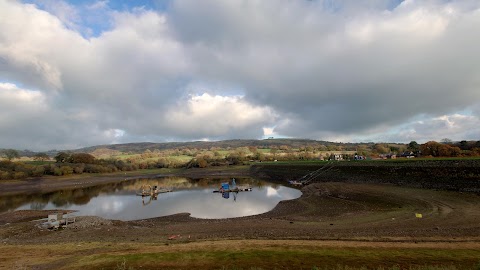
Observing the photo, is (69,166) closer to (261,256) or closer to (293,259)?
(261,256)

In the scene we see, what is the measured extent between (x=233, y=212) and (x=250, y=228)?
609 inches

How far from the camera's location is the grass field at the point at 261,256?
14008 mm

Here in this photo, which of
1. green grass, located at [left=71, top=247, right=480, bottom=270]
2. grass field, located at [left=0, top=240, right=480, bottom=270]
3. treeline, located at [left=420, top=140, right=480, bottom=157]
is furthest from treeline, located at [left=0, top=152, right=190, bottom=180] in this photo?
treeline, located at [left=420, top=140, right=480, bottom=157]

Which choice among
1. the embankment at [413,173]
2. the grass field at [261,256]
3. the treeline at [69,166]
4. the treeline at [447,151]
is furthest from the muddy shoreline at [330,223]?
the treeline at [69,166]

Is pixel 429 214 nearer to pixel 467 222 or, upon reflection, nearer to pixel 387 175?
pixel 467 222

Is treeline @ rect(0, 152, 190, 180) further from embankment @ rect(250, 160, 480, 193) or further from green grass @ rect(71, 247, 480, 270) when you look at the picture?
green grass @ rect(71, 247, 480, 270)

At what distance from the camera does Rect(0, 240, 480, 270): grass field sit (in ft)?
46.0

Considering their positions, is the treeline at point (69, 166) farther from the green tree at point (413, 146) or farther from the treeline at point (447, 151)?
the treeline at point (447, 151)

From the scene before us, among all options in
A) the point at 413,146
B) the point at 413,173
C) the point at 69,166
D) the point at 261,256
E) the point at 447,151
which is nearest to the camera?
the point at 261,256

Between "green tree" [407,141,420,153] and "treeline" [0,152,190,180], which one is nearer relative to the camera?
"treeline" [0,152,190,180]

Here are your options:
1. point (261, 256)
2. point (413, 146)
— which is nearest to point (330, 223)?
point (261, 256)

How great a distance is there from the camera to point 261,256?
15.8 metres

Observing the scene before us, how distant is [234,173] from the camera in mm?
126500

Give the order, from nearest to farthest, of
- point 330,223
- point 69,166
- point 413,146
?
1. point 330,223
2. point 69,166
3. point 413,146
